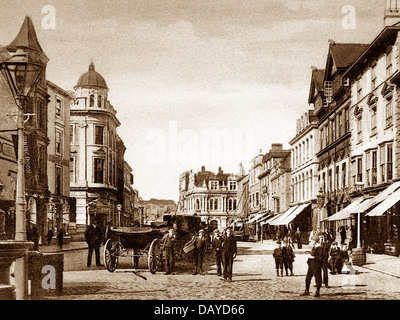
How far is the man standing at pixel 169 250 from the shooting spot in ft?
47.0

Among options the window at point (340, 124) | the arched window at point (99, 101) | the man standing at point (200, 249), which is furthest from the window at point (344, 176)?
the arched window at point (99, 101)

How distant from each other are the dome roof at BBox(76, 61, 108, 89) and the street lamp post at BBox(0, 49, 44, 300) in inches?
90.6

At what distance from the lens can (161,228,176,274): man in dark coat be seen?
47.0 feet

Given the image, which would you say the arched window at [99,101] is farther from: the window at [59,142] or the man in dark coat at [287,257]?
the man in dark coat at [287,257]

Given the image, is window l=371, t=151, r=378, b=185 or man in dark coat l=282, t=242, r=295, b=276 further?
window l=371, t=151, r=378, b=185

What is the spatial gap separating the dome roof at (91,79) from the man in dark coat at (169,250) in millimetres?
4391

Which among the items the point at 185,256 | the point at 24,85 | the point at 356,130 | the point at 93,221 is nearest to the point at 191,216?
the point at 185,256

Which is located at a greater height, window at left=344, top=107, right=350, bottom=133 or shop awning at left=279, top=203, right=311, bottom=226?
window at left=344, top=107, right=350, bottom=133

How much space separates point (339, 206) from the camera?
19.0 m

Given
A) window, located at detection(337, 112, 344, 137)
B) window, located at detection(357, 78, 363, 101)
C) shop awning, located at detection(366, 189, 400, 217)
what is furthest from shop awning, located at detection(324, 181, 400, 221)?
window, located at detection(337, 112, 344, 137)

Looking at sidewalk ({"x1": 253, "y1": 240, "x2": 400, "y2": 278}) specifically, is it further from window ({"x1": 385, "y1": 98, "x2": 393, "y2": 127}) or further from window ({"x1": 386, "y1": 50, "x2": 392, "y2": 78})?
window ({"x1": 386, "y1": 50, "x2": 392, "y2": 78})

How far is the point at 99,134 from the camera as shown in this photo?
11.9m

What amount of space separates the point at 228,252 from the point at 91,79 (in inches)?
183

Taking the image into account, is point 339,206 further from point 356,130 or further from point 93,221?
point 93,221
